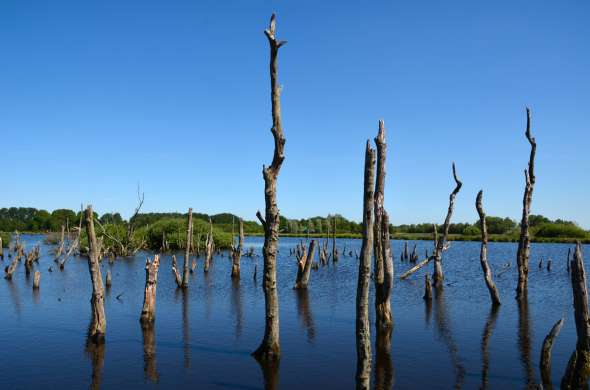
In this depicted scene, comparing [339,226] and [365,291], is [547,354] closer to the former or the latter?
[365,291]

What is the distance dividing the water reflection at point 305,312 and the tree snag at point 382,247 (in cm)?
231

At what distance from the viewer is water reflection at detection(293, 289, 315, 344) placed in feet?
53.9

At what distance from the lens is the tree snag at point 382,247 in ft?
49.1

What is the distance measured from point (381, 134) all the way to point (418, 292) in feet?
→ 45.9

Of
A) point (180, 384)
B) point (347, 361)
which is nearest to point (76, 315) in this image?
point (180, 384)

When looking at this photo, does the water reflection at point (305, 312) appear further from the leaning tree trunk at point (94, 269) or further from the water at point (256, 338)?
the leaning tree trunk at point (94, 269)

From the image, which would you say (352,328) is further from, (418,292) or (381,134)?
(418,292)

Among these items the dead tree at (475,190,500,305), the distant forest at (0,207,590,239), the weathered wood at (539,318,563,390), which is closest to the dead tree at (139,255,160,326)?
the weathered wood at (539,318,563,390)

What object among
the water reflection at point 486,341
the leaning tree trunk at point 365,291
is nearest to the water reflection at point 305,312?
the water reflection at point 486,341

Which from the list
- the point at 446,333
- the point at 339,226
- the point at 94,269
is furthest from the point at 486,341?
the point at 339,226

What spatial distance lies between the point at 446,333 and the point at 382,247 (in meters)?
3.81

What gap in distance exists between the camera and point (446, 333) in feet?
54.0

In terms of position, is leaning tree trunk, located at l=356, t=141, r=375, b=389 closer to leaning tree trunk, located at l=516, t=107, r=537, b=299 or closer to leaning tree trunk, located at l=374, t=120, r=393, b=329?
leaning tree trunk, located at l=374, t=120, r=393, b=329

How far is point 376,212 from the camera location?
49.6 ft
